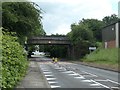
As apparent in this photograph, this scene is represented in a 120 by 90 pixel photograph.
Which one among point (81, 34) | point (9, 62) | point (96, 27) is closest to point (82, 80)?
point (9, 62)

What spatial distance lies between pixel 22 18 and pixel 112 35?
60511 millimetres

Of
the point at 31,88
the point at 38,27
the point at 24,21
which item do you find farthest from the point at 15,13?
the point at 31,88

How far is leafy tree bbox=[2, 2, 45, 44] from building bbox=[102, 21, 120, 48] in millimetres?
49561

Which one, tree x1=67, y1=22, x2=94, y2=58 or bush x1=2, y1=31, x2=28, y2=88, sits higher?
tree x1=67, y1=22, x2=94, y2=58

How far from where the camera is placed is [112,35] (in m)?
85.9

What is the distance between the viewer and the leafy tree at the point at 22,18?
965 inches

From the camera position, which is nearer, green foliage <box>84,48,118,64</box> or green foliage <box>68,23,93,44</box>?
green foliage <box>84,48,118,64</box>

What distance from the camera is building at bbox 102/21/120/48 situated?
262ft

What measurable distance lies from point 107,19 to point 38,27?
144 m

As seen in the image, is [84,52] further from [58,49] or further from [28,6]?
[28,6]

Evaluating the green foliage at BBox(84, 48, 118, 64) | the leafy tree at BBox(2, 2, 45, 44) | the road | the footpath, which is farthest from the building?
the footpath

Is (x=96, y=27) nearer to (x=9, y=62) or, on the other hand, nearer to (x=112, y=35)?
(x=112, y=35)

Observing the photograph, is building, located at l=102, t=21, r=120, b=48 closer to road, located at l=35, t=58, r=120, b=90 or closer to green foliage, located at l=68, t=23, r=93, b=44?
green foliage, located at l=68, t=23, r=93, b=44

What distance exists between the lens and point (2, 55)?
1189 cm
